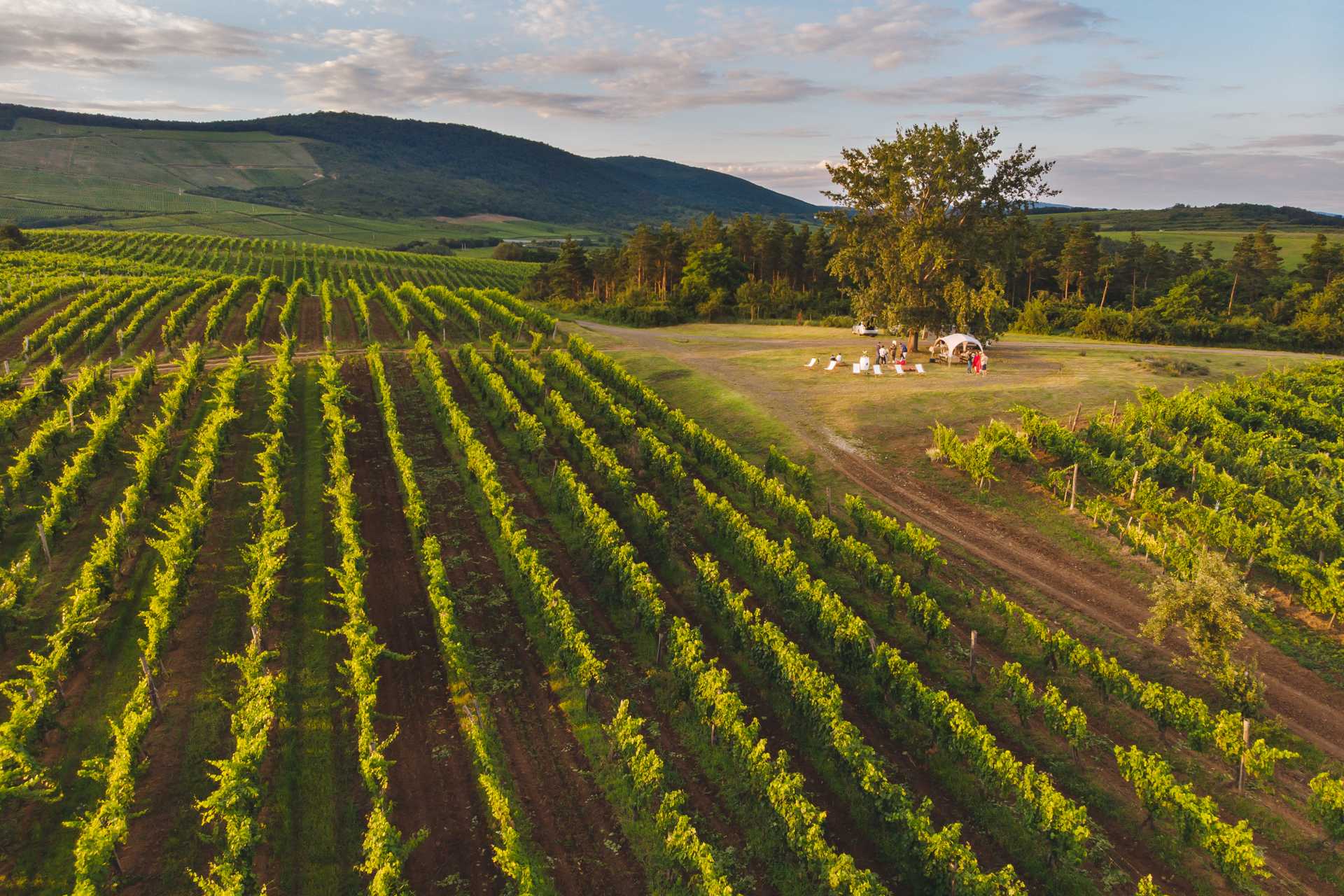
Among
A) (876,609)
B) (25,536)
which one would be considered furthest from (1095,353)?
(25,536)

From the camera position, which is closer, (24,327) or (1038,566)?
(1038,566)

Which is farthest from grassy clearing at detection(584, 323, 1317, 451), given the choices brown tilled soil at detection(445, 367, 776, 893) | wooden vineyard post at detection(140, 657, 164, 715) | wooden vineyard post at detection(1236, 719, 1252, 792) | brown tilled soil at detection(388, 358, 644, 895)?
wooden vineyard post at detection(140, 657, 164, 715)

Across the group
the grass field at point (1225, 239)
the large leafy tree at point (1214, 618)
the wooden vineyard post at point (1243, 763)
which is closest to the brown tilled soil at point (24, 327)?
the large leafy tree at point (1214, 618)

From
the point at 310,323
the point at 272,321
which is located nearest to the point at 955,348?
the point at 310,323

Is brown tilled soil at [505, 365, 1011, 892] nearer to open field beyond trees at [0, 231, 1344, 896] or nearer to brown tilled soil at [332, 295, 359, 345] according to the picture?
open field beyond trees at [0, 231, 1344, 896]

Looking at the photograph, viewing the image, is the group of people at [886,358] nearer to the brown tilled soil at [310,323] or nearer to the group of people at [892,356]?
the group of people at [892,356]

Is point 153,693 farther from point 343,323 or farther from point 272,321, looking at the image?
point 272,321
